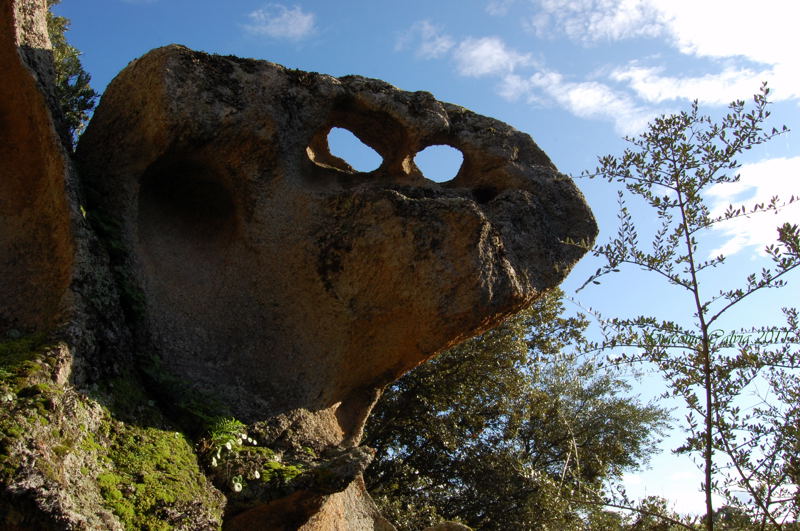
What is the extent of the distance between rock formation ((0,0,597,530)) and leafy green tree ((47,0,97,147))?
4.15 meters

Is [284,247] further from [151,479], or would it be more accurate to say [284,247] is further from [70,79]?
[70,79]

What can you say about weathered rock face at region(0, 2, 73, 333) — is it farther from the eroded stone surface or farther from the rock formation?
the eroded stone surface

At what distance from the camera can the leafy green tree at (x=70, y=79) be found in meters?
10.2

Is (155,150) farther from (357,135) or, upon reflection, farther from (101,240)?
(357,135)

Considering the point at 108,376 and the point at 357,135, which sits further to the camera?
the point at 357,135

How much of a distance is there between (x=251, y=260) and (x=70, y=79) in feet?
21.8

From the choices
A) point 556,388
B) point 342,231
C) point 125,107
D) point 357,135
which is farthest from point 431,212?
point 556,388

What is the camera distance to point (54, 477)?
3.57 meters

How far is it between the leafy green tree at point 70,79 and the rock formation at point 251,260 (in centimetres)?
415

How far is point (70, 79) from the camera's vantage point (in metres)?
11.2

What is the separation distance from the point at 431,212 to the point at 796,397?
314 cm

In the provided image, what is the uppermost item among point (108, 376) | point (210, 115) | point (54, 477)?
point (210, 115)

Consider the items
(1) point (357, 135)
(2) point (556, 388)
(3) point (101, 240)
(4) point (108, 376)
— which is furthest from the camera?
(2) point (556, 388)

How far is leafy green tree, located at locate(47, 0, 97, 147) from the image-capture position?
403 inches
